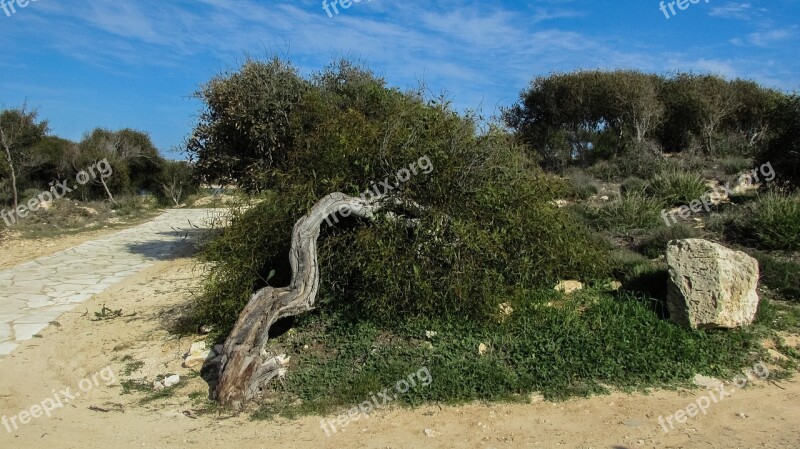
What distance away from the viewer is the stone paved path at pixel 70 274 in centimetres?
709

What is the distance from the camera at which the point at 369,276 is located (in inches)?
217

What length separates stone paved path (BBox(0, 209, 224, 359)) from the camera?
7088mm

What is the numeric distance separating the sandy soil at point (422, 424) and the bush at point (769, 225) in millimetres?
3436

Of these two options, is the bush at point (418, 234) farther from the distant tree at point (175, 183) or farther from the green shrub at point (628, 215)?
Result: the distant tree at point (175, 183)

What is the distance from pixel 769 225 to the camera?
7.94 metres

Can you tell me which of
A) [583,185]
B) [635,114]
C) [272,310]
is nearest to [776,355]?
[272,310]

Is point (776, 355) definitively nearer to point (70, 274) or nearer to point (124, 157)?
point (70, 274)

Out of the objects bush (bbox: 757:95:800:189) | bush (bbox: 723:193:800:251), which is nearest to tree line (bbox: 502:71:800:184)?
bush (bbox: 757:95:800:189)

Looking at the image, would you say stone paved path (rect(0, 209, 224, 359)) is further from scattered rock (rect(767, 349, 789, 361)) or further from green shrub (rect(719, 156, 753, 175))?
green shrub (rect(719, 156, 753, 175))

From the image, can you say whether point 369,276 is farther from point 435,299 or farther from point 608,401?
point 608,401

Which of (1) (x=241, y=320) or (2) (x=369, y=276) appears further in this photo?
(2) (x=369, y=276)

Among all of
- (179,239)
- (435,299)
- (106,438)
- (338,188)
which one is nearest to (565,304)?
(435,299)

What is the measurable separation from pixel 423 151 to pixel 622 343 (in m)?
2.74

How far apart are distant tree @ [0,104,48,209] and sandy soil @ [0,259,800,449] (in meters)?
13.8
